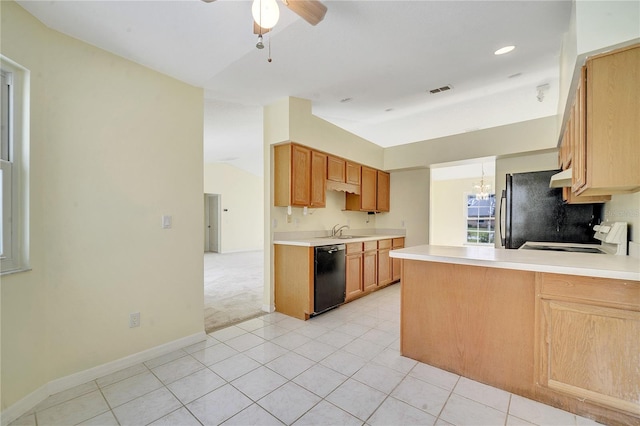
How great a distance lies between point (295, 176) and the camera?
3439mm

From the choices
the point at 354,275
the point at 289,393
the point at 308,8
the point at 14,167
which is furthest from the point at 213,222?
the point at 308,8

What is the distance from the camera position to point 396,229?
539 cm

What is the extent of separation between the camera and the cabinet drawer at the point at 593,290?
1.50 meters

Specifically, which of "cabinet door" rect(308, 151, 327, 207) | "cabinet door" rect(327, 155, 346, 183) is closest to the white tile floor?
"cabinet door" rect(308, 151, 327, 207)

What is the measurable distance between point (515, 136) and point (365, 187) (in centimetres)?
223

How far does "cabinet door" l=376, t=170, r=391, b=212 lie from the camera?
514 centimetres

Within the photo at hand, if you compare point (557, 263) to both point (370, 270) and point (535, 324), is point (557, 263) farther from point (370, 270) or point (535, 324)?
point (370, 270)

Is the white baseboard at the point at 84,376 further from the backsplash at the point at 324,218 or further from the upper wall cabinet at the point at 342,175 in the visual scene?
the upper wall cabinet at the point at 342,175

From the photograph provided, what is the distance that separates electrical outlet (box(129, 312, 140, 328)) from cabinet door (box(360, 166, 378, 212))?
11.2 ft

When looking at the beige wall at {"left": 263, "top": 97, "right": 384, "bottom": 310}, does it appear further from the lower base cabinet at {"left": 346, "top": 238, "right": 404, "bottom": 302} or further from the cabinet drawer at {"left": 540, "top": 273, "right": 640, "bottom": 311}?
the cabinet drawer at {"left": 540, "top": 273, "right": 640, "bottom": 311}

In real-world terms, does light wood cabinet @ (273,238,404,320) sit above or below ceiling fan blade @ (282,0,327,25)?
below

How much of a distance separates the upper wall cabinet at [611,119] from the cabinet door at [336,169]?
107 inches

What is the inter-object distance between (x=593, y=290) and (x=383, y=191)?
380 centimetres

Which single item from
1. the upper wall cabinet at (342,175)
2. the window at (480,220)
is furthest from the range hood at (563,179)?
the window at (480,220)
